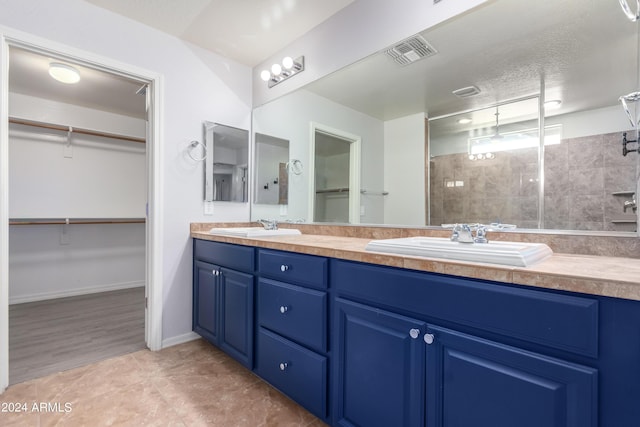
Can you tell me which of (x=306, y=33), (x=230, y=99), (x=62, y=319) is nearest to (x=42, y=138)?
(x=62, y=319)

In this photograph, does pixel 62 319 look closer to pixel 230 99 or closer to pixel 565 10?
pixel 230 99

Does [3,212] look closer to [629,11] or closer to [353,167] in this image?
[353,167]

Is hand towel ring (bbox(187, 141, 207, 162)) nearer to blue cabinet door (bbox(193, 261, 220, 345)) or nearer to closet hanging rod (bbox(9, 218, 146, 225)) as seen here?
blue cabinet door (bbox(193, 261, 220, 345))

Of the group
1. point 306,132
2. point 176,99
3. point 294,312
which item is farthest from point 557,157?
point 176,99

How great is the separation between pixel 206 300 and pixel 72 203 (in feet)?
8.94

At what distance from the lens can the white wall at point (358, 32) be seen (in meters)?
1.55

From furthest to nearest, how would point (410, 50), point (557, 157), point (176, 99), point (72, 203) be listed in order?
1. point (72, 203)
2. point (176, 99)
3. point (410, 50)
4. point (557, 157)

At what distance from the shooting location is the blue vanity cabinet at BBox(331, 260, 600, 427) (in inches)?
29.4

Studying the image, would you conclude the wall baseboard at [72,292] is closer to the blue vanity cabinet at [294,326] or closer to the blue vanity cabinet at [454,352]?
the blue vanity cabinet at [294,326]

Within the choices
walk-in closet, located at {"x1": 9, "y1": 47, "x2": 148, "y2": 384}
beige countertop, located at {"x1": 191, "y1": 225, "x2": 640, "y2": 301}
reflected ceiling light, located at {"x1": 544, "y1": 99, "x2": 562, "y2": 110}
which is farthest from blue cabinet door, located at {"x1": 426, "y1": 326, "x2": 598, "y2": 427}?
walk-in closet, located at {"x1": 9, "y1": 47, "x2": 148, "y2": 384}

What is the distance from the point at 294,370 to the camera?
1.46m

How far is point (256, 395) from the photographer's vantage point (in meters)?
1.66

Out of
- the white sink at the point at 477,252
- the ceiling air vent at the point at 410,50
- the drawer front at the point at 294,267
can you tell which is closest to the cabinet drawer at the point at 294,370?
the drawer front at the point at 294,267

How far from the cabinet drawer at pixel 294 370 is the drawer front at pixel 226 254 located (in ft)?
1.28
